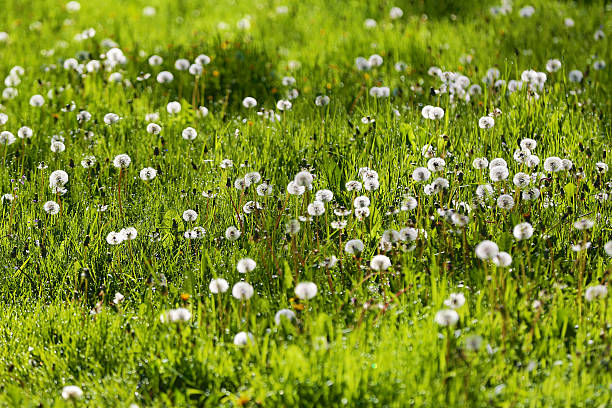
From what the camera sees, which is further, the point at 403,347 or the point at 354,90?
the point at 354,90

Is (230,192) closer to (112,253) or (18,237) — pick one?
(112,253)

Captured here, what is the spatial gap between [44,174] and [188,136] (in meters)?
0.99

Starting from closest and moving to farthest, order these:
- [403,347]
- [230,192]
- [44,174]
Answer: [403,347] → [230,192] → [44,174]

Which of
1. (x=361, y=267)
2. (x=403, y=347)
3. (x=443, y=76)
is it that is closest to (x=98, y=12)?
(x=443, y=76)

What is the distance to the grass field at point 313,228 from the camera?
2.60 meters

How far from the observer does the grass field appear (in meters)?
2.60

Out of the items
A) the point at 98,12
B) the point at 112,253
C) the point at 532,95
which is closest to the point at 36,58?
the point at 98,12

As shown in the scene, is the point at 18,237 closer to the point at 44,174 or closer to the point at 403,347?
the point at 44,174

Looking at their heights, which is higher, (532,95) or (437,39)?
(437,39)

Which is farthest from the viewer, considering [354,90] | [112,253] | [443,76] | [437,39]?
[437,39]

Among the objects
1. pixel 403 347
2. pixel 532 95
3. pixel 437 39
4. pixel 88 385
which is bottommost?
pixel 88 385

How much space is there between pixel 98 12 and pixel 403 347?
682cm

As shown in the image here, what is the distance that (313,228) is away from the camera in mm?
3680

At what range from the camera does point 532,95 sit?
177 inches
